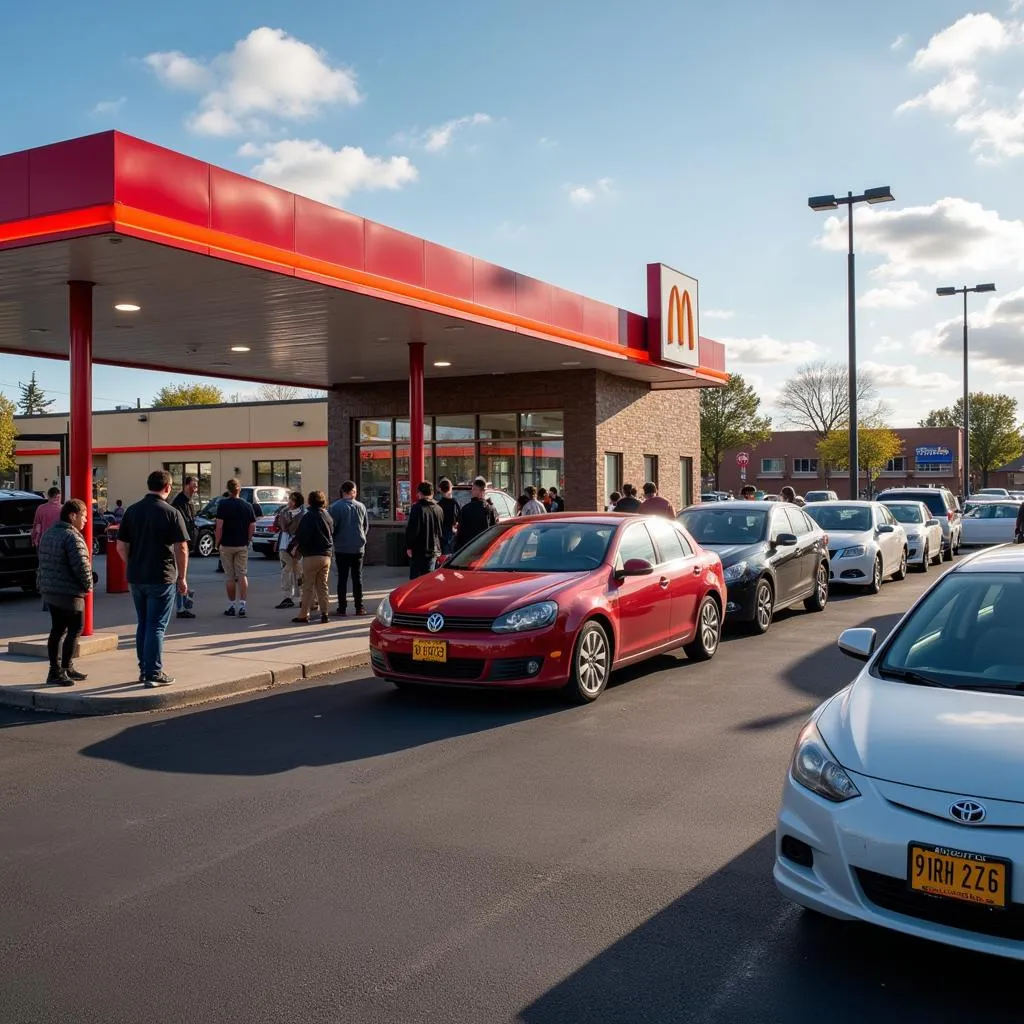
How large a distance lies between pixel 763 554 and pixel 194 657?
6.74m

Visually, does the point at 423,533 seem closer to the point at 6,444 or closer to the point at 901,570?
the point at 901,570

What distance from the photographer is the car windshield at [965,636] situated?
14.8 ft

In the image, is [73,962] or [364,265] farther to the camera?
[364,265]

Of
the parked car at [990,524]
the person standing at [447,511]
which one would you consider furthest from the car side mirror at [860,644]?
the parked car at [990,524]

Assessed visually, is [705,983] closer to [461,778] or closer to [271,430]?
[461,778]

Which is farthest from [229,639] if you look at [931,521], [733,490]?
[733,490]

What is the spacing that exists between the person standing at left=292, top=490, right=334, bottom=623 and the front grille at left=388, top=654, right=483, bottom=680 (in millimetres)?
4511

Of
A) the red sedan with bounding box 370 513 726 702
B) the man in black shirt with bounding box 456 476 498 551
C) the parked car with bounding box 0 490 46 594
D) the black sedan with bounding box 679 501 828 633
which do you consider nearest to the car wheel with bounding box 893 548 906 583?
the black sedan with bounding box 679 501 828 633

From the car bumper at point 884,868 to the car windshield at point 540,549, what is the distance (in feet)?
17.4

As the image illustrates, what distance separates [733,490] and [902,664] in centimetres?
8061

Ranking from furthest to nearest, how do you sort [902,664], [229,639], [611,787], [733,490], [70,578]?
1. [733,490]
2. [229,639]
3. [70,578]
4. [611,787]
5. [902,664]

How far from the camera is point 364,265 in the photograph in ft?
41.8

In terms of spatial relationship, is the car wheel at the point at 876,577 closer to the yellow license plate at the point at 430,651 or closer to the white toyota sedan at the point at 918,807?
the yellow license plate at the point at 430,651

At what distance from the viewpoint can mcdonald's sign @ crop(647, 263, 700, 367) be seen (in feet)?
65.3
